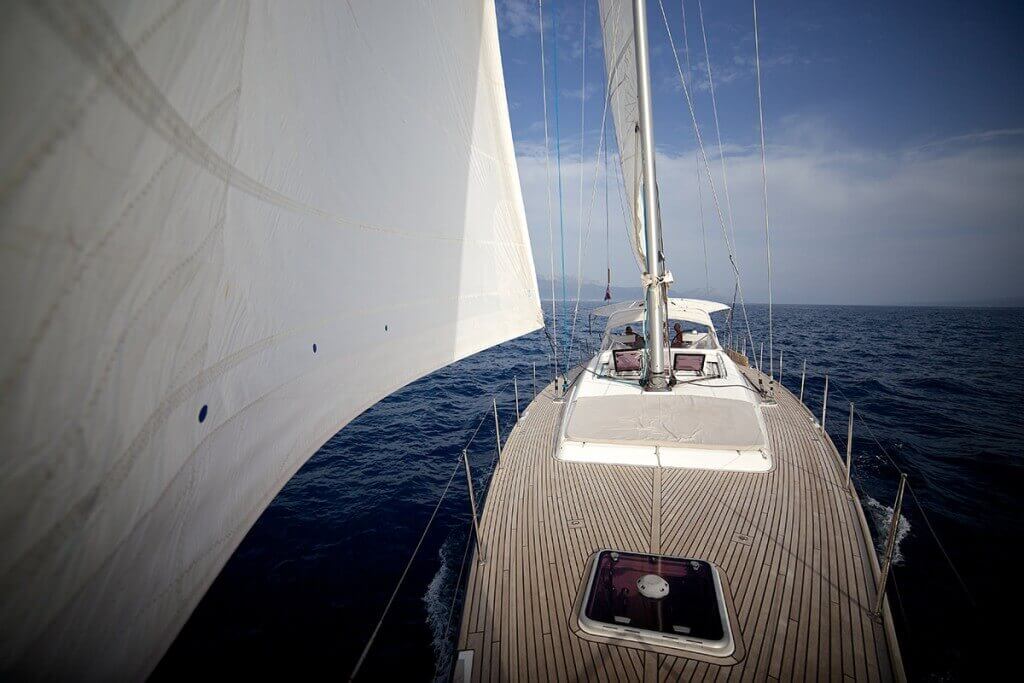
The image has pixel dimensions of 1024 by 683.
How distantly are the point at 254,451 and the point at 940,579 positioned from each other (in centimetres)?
876

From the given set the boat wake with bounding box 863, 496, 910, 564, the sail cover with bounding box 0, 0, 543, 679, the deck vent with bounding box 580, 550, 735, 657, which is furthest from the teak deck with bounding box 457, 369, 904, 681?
the boat wake with bounding box 863, 496, 910, 564

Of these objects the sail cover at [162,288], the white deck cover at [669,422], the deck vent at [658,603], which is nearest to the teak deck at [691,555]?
the deck vent at [658,603]

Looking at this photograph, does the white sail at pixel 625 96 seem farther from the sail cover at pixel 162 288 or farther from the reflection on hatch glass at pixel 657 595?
the sail cover at pixel 162 288

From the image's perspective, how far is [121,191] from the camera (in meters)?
0.77

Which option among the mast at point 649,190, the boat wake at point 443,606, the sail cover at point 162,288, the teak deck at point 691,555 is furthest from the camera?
the mast at point 649,190

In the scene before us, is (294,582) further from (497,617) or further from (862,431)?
(862,431)

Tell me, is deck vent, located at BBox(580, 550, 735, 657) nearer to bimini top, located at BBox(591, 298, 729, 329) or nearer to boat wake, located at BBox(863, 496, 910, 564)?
boat wake, located at BBox(863, 496, 910, 564)

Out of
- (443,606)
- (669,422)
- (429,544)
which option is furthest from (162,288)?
(429,544)

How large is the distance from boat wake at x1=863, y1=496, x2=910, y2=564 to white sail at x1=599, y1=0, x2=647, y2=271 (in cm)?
627

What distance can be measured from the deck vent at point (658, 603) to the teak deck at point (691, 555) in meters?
0.08

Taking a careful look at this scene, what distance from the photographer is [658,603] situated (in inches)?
118

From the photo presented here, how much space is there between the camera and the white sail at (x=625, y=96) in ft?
23.4

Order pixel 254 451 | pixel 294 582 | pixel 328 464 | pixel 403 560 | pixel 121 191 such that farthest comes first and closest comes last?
pixel 328 464
pixel 403 560
pixel 294 582
pixel 254 451
pixel 121 191

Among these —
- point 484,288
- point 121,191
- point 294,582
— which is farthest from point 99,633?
point 294,582
